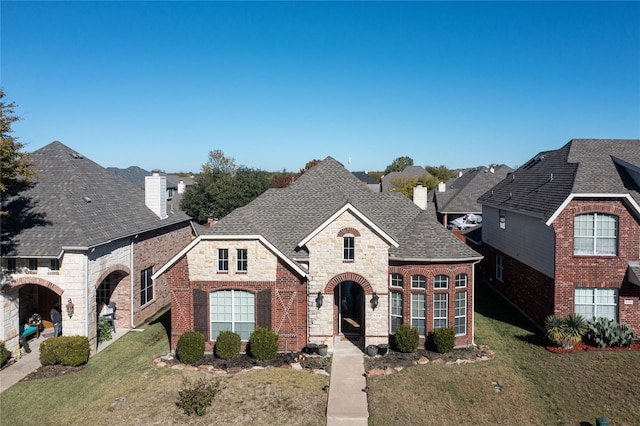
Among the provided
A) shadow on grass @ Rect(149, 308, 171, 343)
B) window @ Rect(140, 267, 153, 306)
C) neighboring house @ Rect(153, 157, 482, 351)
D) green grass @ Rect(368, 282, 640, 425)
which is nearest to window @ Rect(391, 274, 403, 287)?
neighboring house @ Rect(153, 157, 482, 351)

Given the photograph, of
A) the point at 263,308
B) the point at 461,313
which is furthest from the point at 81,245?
the point at 461,313

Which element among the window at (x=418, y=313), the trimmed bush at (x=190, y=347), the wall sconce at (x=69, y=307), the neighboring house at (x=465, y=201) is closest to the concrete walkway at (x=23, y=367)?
the wall sconce at (x=69, y=307)

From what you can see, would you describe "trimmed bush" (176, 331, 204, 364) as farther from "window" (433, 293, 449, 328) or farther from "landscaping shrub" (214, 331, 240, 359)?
"window" (433, 293, 449, 328)

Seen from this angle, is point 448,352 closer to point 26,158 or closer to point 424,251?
point 424,251

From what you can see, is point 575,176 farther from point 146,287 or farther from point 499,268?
point 146,287

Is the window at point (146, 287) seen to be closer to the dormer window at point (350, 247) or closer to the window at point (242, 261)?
the window at point (242, 261)

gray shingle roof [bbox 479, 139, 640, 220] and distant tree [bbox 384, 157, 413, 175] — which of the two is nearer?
gray shingle roof [bbox 479, 139, 640, 220]

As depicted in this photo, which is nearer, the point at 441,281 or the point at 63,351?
the point at 63,351
